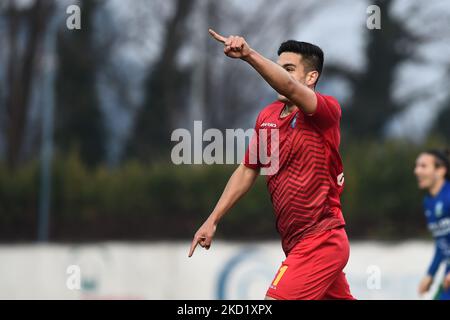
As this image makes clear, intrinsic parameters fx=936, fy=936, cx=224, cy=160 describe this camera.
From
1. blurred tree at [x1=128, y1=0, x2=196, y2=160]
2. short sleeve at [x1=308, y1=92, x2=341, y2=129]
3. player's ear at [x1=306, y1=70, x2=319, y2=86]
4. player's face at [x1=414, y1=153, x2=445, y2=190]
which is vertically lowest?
player's face at [x1=414, y1=153, x2=445, y2=190]

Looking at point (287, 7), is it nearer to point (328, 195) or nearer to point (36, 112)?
point (36, 112)

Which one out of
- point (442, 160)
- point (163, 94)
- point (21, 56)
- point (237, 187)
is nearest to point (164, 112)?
point (163, 94)

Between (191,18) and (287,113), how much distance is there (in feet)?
52.9

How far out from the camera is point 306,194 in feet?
19.2

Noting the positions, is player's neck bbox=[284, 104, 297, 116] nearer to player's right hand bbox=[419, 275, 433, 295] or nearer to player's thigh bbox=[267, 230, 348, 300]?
player's thigh bbox=[267, 230, 348, 300]

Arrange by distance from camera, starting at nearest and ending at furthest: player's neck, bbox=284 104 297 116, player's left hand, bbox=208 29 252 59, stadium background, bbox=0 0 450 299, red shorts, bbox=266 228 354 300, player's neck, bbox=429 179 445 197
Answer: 1. player's left hand, bbox=208 29 252 59
2. red shorts, bbox=266 228 354 300
3. player's neck, bbox=284 104 297 116
4. player's neck, bbox=429 179 445 197
5. stadium background, bbox=0 0 450 299

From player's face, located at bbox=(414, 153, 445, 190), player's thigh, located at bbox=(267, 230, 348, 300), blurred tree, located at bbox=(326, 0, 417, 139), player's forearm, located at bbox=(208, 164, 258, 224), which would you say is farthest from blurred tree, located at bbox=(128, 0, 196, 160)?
player's thigh, located at bbox=(267, 230, 348, 300)

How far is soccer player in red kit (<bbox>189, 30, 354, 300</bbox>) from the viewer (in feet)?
18.9

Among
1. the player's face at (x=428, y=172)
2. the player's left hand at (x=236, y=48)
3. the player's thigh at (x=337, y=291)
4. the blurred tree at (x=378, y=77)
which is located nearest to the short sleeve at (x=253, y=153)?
the player's thigh at (x=337, y=291)

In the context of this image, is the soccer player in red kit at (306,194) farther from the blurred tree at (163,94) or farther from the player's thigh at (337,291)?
the blurred tree at (163,94)

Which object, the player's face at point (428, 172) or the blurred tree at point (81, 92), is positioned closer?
the player's face at point (428, 172)

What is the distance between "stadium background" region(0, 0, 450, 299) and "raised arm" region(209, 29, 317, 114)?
9737 mm

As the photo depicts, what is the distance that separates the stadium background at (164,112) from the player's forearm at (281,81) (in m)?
9.75

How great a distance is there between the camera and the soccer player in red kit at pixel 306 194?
227 inches
